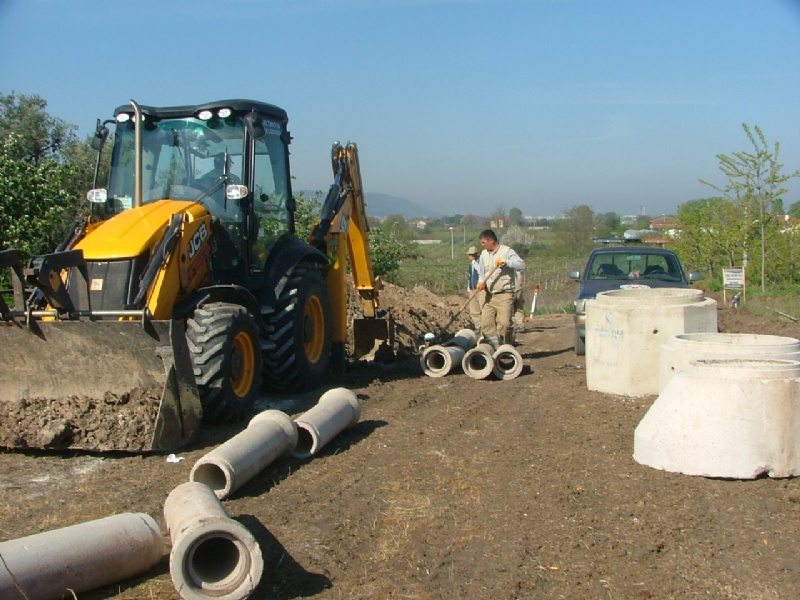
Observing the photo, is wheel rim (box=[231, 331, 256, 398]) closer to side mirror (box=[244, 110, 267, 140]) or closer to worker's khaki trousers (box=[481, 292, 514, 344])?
side mirror (box=[244, 110, 267, 140])

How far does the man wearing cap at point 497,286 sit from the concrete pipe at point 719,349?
14.4 feet

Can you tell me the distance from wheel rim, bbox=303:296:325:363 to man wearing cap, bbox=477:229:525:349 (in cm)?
267

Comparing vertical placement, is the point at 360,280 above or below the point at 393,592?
above

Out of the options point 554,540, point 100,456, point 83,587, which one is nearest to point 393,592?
point 554,540

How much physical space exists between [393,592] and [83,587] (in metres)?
1.59

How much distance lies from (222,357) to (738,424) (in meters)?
4.31

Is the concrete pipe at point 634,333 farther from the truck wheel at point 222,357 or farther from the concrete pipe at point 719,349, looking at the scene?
the truck wheel at point 222,357

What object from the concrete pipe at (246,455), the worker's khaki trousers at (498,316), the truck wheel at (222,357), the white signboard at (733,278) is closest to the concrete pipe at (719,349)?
the concrete pipe at (246,455)

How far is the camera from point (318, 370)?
35.2 ft

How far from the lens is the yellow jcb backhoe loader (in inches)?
291

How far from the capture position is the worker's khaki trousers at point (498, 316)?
12.9 metres

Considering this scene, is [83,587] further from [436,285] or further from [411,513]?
[436,285]

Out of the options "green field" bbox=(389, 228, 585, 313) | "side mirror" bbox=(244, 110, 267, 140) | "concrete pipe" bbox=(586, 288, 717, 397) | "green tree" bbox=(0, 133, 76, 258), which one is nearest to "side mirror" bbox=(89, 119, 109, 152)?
"side mirror" bbox=(244, 110, 267, 140)

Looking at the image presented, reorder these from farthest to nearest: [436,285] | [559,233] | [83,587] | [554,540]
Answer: [559,233] → [436,285] → [554,540] → [83,587]
